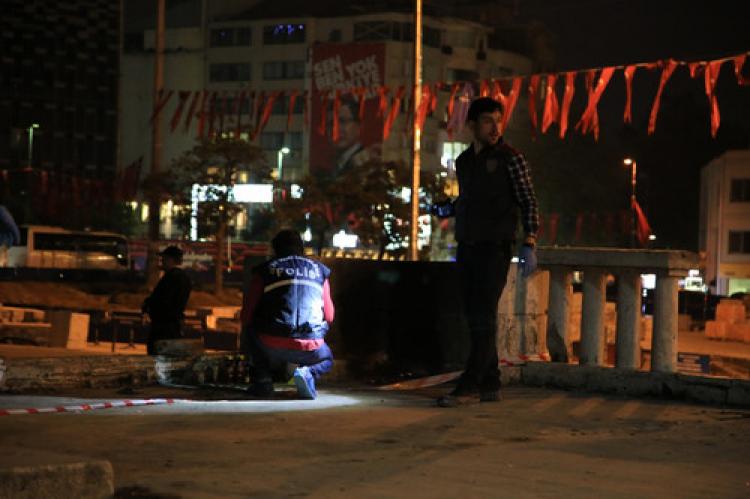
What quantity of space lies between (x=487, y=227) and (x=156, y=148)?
28523 millimetres

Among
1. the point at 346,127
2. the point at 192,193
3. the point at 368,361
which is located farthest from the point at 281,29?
the point at 368,361

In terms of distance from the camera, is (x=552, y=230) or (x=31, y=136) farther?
(x=31, y=136)

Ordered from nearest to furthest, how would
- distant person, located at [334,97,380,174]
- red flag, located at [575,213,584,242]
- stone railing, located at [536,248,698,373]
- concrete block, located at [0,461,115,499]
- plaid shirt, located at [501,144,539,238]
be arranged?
concrete block, located at [0,461,115,499]
plaid shirt, located at [501,144,539,238]
stone railing, located at [536,248,698,373]
red flag, located at [575,213,584,242]
distant person, located at [334,97,380,174]

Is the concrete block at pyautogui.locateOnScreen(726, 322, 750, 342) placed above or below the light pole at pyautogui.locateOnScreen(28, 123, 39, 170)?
below

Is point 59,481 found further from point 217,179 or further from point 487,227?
point 217,179

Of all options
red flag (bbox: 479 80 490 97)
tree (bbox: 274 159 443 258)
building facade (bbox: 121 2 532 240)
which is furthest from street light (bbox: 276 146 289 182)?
red flag (bbox: 479 80 490 97)

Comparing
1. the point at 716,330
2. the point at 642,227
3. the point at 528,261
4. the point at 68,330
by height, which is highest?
the point at 642,227

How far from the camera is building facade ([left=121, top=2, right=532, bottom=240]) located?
94500 mm

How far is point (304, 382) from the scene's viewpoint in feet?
27.8

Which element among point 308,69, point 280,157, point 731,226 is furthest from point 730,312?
point 308,69

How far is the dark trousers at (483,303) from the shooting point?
8.45 metres

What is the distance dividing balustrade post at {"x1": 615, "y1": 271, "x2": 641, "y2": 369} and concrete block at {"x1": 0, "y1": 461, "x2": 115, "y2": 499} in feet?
17.5

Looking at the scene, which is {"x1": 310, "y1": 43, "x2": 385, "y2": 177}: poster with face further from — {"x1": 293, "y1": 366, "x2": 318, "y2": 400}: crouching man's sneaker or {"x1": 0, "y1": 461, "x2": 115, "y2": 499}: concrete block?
{"x1": 0, "y1": 461, "x2": 115, "y2": 499}: concrete block

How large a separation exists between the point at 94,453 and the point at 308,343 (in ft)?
8.74
